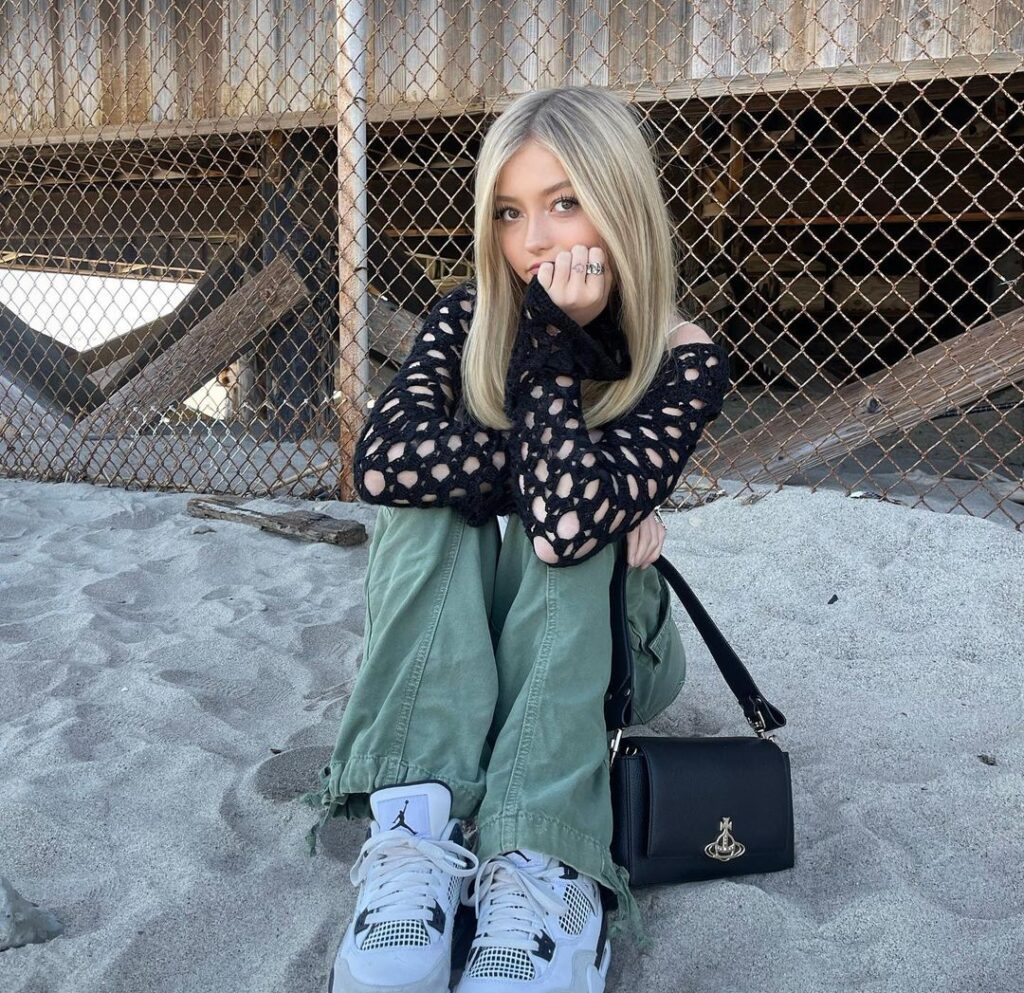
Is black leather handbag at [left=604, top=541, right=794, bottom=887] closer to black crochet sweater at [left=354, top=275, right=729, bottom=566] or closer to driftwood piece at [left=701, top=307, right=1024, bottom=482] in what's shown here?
black crochet sweater at [left=354, top=275, right=729, bottom=566]

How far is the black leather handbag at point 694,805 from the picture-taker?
1.62m

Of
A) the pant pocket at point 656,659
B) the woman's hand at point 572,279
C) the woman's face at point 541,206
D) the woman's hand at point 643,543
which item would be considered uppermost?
the woman's face at point 541,206

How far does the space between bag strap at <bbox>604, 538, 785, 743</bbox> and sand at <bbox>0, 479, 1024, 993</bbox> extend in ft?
0.93

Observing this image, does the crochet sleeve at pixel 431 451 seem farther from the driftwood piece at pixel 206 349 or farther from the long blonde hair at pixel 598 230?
the driftwood piece at pixel 206 349

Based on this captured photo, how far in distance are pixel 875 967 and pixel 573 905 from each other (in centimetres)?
46

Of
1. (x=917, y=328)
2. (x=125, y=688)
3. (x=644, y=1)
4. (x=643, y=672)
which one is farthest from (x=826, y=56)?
(x=917, y=328)

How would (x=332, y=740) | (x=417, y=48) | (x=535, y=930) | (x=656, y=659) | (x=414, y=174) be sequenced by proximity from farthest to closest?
(x=414, y=174) → (x=417, y=48) → (x=332, y=740) → (x=656, y=659) → (x=535, y=930)

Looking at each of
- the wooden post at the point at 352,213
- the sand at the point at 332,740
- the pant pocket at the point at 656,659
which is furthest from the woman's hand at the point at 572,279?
the wooden post at the point at 352,213

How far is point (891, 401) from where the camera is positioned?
409 cm

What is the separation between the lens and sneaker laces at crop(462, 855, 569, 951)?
140 centimetres

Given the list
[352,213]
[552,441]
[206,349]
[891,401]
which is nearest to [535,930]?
[552,441]

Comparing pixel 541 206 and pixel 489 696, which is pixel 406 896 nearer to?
pixel 489 696

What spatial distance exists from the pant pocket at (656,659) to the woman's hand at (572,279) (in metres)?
0.52

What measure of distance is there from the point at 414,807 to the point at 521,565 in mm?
439
